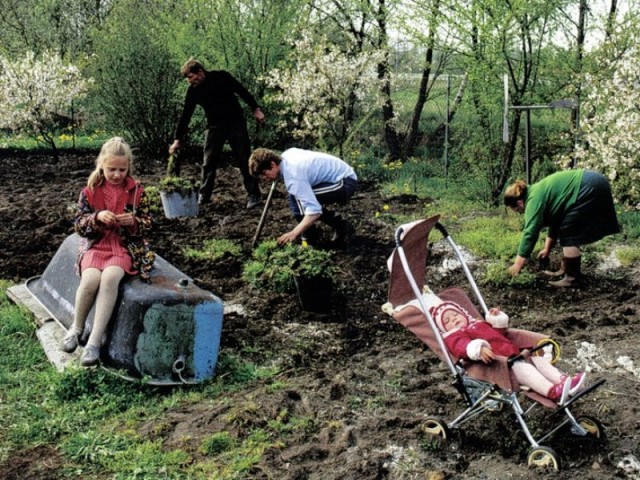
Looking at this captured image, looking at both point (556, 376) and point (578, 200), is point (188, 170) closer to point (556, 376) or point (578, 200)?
point (578, 200)

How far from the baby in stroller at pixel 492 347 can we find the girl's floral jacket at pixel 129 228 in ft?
6.80

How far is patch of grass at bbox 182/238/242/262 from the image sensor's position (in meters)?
7.42

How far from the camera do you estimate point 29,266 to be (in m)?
7.22

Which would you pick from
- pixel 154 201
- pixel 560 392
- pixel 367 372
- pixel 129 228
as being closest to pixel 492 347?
pixel 560 392

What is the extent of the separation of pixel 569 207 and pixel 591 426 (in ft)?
10.2

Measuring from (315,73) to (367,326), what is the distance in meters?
6.32

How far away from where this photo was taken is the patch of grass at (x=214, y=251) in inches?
292

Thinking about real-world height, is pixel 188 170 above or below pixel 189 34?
below

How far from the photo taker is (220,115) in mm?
9258

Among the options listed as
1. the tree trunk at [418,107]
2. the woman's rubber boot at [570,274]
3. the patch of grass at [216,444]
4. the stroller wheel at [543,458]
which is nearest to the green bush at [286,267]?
the patch of grass at [216,444]

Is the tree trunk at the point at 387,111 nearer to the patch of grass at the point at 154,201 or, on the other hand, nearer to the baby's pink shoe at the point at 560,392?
the patch of grass at the point at 154,201

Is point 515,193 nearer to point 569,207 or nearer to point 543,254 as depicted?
point 569,207

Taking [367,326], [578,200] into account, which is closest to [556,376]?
[367,326]

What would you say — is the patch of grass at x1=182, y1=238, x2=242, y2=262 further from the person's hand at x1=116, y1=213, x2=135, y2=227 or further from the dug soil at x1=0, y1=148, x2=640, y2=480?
the person's hand at x1=116, y1=213, x2=135, y2=227
